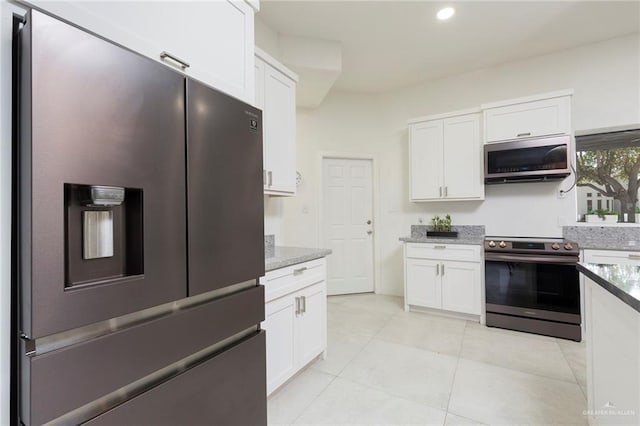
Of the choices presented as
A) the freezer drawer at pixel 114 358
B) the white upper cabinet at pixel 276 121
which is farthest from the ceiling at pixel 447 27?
the freezer drawer at pixel 114 358

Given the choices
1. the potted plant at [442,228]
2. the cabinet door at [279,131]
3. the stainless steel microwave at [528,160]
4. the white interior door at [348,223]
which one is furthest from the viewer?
the white interior door at [348,223]

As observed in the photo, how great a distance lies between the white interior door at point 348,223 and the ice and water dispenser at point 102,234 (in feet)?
11.5

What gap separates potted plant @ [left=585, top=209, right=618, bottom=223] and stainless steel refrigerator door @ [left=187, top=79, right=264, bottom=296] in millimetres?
3695

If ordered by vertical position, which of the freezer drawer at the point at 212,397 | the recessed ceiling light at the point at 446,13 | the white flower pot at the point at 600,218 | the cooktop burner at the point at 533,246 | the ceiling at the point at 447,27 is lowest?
the freezer drawer at the point at 212,397

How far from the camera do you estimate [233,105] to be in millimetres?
1035

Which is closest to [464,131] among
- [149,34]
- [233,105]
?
[233,105]

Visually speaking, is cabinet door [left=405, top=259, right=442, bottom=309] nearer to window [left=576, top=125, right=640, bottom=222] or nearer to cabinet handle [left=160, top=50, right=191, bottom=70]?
window [left=576, top=125, right=640, bottom=222]

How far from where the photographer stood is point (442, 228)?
373cm

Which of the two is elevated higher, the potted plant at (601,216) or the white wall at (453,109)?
the white wall at (453,109)

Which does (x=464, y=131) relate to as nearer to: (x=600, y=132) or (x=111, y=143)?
(x=600, y=132)

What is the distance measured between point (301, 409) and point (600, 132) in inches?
157

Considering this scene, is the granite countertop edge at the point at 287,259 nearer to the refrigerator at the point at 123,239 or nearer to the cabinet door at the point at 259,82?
the refrigerator at the point at 123,239

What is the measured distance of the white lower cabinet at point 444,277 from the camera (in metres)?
3.15

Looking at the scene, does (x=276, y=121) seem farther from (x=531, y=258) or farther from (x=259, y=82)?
(x=531, y=258)
